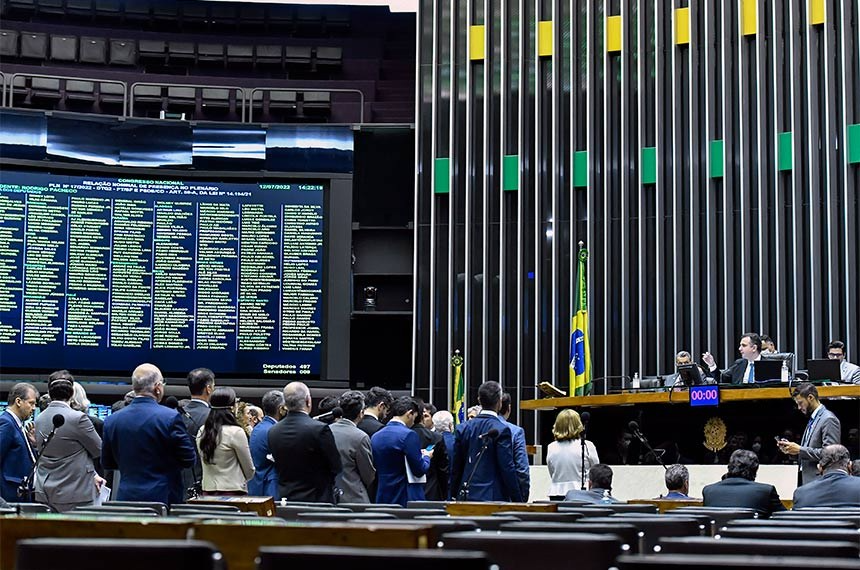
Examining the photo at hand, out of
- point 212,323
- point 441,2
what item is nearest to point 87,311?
point 212,323

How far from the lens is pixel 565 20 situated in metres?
17.6

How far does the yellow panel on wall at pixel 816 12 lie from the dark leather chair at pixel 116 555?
15.1 m

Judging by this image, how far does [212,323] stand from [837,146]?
8475mm

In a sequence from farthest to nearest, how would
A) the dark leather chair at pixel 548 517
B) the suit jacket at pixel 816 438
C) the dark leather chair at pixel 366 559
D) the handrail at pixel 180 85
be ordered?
the handrail at pixel 180 85
the suit jacket at pixel 816 438
the dark leather chair at pixel 548 517
the dark leather chair at pixel 366 559

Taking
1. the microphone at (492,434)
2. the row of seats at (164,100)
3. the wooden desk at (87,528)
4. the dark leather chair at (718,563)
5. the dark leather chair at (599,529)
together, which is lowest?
the dark leather chair at (599,529)

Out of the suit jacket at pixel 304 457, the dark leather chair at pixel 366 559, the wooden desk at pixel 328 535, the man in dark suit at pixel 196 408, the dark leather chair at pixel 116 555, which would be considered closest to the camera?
the dark leather chair at pixel 366 559

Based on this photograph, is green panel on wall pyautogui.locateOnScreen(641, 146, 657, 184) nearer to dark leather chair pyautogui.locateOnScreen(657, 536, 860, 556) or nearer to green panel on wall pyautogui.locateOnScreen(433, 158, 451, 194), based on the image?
green panel on wall pyautogui.locateOnScreen(433, 158, 451, 194)

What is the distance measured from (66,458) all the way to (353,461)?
163 centimetres

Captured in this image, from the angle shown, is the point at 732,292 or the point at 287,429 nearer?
the point at 287,429

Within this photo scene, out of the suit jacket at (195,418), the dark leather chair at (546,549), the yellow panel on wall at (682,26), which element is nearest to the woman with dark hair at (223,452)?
the suit jacket at (195,418)

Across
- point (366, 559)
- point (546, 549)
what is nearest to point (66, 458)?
point (546, 549)

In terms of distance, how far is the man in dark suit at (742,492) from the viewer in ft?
21.3

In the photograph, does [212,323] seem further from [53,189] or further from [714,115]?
[714,115]

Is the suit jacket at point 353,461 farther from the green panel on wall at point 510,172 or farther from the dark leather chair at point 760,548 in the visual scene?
the green panel on wall at point 510,172
